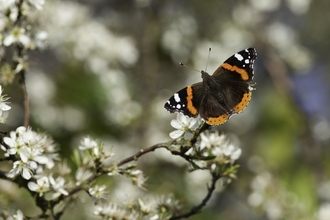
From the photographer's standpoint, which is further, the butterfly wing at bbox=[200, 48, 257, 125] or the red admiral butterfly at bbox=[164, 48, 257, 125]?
the butterfly wing at bbox=[200, 48, 257, 125]

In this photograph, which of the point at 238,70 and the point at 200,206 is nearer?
the point at 200,206

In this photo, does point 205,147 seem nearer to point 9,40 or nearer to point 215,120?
point 215,120

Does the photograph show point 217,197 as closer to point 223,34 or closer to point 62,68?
point 223,34

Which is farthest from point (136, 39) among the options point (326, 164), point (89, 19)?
point (326, 164)

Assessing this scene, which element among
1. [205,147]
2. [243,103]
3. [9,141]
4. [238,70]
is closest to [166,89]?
[238,70]

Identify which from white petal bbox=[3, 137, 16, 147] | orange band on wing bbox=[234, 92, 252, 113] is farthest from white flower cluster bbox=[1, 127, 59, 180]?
orange band on wing bbox=[234, 92, 252, 113]

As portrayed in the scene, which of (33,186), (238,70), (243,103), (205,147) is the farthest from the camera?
(238,70)

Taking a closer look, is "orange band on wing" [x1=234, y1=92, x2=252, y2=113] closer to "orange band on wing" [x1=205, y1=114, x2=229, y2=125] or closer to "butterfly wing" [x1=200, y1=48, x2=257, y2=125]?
"butterfly wing" [x1=200, y1=48, x2=257, y2=125]

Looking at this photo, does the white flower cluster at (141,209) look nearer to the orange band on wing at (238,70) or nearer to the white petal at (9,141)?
the white petal at (9,141)
